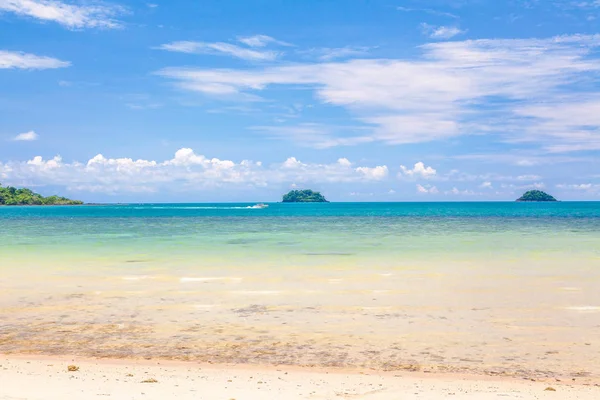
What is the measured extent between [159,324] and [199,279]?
7701 millimetres

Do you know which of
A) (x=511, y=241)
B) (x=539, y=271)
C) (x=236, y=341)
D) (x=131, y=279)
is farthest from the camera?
(x=511, y=241)

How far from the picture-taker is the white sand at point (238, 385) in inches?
311

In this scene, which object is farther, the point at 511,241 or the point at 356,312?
the point at 511,241

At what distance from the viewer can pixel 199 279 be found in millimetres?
20750

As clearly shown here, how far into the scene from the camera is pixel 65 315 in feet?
46.2

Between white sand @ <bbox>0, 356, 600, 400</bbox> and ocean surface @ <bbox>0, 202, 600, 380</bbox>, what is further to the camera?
ocean surface @ <bbox>0, 202, 600, 380</bbox>

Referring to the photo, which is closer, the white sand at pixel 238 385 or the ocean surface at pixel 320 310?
the white sand at pixel 238 385

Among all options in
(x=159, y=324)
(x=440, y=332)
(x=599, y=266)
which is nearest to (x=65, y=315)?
(x=159, y=324)

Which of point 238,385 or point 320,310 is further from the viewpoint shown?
point 320,310

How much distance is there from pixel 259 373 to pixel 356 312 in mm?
5539

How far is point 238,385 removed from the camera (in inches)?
333

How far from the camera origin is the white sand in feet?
25.9

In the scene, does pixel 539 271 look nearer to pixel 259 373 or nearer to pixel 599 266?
pixel 599 266

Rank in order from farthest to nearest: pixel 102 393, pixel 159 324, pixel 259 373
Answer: pixel 159 324
pixel 259 373
pixel 102 393
